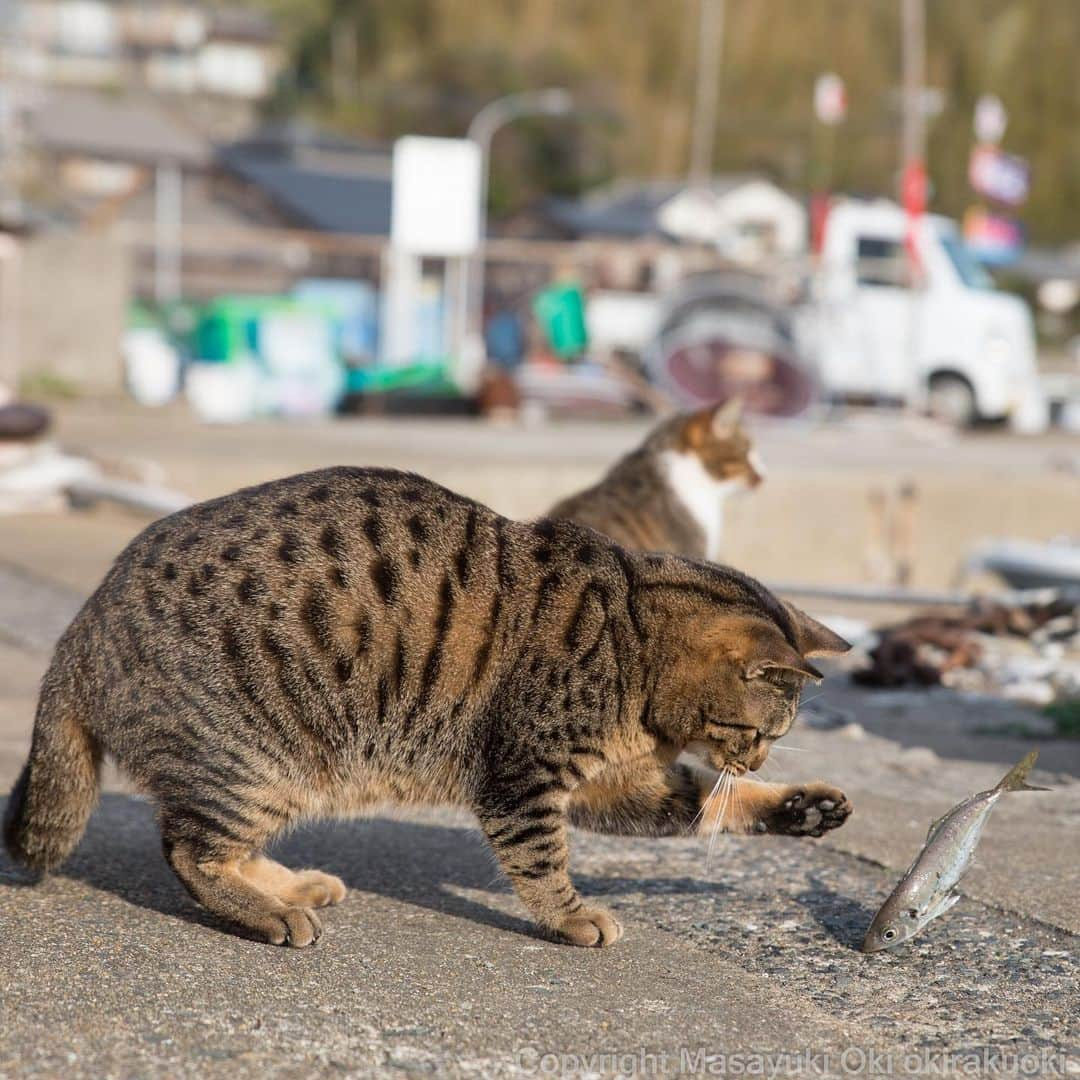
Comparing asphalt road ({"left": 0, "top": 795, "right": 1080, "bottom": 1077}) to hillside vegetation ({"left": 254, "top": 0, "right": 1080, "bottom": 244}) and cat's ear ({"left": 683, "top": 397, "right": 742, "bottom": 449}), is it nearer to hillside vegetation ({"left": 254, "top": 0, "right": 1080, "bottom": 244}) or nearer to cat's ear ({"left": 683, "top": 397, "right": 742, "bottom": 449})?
cat's ear ({"left": 683, "top": 397, "right": 742, "bottom": 449})

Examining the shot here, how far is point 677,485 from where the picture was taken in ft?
22.5

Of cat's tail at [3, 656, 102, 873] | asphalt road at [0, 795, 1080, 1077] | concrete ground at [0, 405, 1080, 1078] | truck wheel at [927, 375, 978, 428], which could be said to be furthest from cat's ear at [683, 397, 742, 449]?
truck wheel at [927, 375, 978, 428]

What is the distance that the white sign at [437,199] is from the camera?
21.1 m

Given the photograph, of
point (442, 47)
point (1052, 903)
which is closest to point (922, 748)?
point (1052, 903)

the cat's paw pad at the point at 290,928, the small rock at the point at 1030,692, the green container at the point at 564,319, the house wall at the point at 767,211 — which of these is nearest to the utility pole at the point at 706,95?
the house wall at the point at 767,211

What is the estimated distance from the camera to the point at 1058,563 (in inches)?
368

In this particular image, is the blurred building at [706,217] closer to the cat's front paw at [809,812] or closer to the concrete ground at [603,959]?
the concrete ground at [603,959]

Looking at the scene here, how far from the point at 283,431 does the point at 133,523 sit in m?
6.76

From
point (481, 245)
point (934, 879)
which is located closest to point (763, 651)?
point (934, 879)

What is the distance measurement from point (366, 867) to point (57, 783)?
0.81 m

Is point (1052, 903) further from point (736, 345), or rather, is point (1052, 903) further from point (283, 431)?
point (736, 345)

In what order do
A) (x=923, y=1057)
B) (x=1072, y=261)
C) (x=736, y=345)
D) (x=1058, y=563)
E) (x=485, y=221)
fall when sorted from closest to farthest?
(x=923, y=1057), (x=1058, y=563), (x=736, y=345), (x=485, y=221), (x=1072, y=261)

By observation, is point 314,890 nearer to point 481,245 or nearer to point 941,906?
point 941,906

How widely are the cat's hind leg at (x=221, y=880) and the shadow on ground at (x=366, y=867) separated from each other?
76 mm
